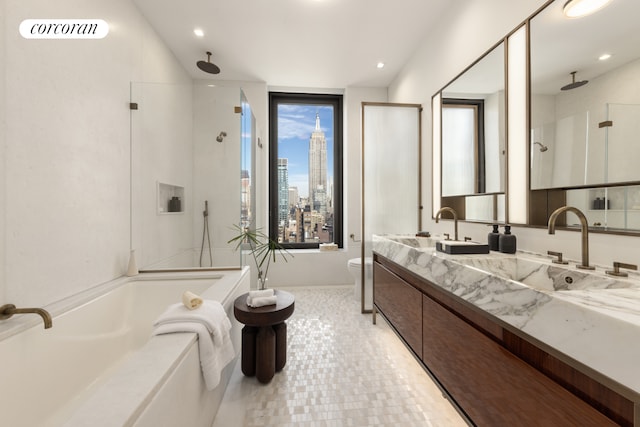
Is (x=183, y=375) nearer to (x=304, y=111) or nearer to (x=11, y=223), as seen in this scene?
(x=11, y=223)

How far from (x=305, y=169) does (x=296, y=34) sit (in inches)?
65.3

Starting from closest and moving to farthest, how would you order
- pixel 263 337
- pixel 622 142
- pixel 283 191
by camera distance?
pixel 622 142 < pixel 263 337 < pixel 283 191

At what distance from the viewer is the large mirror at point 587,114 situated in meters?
1.02

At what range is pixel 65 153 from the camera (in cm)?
147

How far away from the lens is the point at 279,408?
56.5 inches

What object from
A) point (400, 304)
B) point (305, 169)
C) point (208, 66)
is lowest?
point (400, 304)

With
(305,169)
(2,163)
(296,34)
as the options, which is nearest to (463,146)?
(296,34)

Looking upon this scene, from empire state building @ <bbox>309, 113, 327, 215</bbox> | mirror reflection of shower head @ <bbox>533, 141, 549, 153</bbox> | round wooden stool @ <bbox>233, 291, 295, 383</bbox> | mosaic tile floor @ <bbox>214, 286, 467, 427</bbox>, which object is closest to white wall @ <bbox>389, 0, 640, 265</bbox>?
mirror reflection of shower head @ <bbox>533, 141, 549, 153</bbox>

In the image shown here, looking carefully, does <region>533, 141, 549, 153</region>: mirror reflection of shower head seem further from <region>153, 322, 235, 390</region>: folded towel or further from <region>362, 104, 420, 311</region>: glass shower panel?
<region>153, 322, 235, 390</region>: folded towel

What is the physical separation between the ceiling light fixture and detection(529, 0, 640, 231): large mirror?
0.02 m

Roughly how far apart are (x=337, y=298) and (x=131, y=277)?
202 cm

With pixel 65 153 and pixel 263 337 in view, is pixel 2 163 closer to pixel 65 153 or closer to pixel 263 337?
pixel 65 153

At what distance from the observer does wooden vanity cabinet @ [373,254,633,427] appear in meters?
0.68

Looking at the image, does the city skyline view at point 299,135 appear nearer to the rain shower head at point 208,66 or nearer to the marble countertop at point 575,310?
the rain shower head at point 208,66
